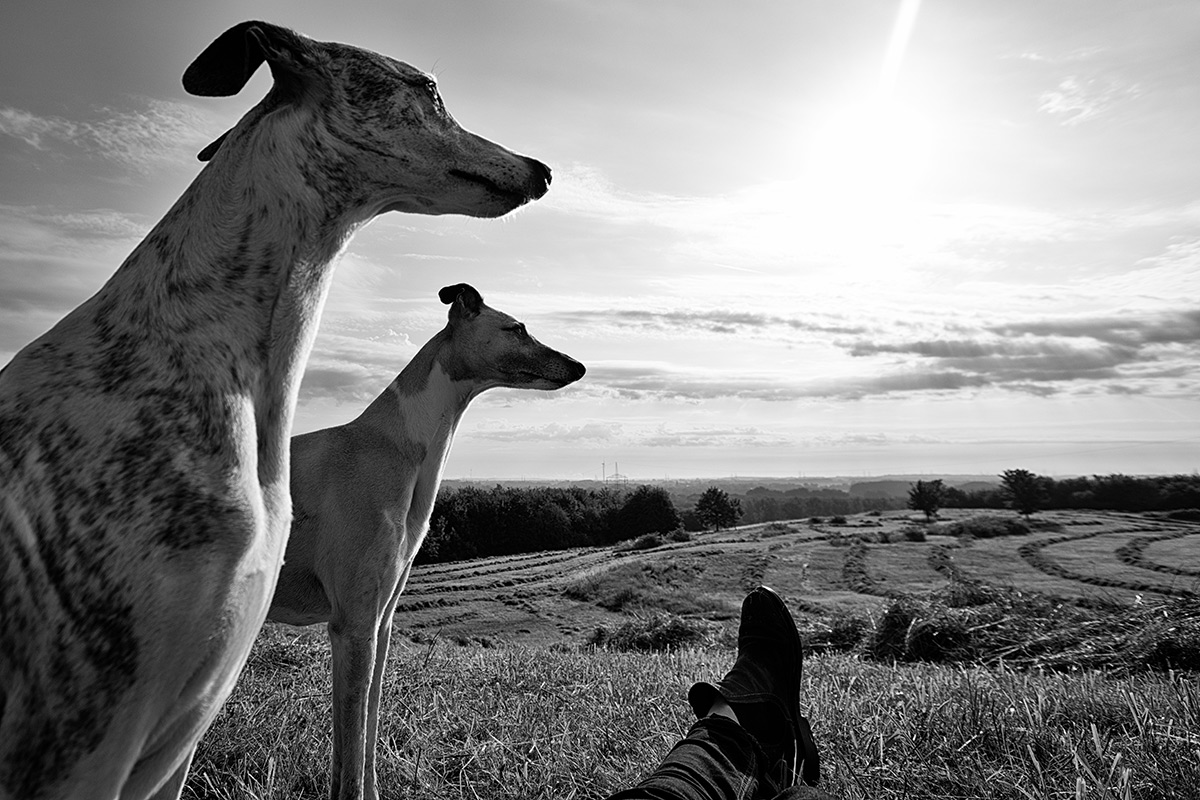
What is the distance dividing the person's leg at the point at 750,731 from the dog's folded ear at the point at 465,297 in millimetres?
2746

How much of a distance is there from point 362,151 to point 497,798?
2.67 metres

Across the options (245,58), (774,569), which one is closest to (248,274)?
(245,58)

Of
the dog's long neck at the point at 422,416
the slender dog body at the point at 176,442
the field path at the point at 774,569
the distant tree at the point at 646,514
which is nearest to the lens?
the slender dog body at the point at 176,442

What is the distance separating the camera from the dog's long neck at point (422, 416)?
430cm

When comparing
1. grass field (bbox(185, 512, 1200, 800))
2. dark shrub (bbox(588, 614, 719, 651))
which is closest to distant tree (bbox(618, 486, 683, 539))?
dark shrub (bbox(588, 614, 719, 651))

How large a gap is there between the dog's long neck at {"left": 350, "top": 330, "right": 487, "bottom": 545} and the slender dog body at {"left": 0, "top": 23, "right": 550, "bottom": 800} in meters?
2.44

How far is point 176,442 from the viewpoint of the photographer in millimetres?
1525

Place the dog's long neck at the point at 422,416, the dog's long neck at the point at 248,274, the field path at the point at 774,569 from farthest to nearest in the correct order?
the field path at the point at 774,569 → the dog's long neck at the point at 422,416 → the dog's long neck at the point at 248,274

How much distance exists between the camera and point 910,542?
50375 mm

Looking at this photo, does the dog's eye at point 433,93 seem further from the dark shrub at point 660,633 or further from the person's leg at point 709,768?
the dark shrub at point 660,633

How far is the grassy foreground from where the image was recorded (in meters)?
2.80

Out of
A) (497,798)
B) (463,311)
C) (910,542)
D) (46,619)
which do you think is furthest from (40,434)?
(910,542)

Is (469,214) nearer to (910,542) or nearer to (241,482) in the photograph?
(241,482)

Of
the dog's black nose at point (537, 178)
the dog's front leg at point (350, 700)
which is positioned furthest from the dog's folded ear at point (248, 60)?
the dog's front leg at point (350, 700)
